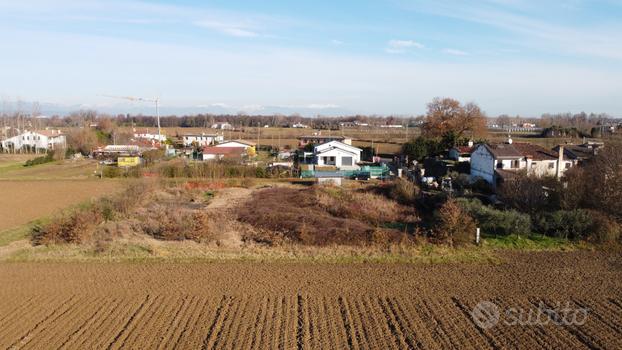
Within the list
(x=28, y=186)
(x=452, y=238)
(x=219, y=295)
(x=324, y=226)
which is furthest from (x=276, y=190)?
(x=28, y=186)

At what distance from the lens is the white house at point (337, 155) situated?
33688 mm

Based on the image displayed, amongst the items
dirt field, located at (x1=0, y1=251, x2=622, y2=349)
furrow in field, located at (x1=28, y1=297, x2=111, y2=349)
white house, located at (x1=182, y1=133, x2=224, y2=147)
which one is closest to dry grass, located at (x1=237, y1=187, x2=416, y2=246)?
dirt field, located at (x1=0, y1=251, x2=622, y2=349)

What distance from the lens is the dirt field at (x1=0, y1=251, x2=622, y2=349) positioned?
8.35 metres

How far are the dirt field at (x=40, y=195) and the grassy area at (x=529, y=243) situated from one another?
1794cm

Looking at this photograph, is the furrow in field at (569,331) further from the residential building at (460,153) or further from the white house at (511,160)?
the residential building at (460,153)

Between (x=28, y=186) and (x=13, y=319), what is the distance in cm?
2121

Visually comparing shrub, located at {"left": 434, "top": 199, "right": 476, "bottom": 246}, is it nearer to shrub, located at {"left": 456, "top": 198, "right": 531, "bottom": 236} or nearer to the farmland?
shrub, located at {"left": 456, "top": 198, "right": 531, "bottom": 236}

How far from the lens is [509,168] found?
997 inches

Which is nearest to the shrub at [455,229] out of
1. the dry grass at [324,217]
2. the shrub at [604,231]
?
the dry grass at [324,217]

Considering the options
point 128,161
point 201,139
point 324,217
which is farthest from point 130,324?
point 201,139

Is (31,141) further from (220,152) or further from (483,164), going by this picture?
(483,164)

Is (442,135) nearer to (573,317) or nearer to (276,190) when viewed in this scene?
(276,190)

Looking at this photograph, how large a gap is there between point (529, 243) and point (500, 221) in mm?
1154

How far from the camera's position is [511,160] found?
Result: 25.4 meters
